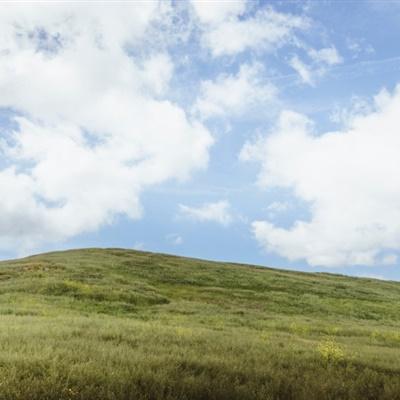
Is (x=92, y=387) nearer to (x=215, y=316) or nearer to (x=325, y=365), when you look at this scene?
(x=325, y=365)

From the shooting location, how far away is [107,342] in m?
13.1

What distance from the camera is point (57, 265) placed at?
5047cm

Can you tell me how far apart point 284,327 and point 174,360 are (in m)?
15.2

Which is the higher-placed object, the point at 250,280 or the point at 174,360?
the point at 250,280

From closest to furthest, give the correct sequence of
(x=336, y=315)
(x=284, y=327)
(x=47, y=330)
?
(x=47, y=330) → (x=284, y=327) → (x=336, y=315)

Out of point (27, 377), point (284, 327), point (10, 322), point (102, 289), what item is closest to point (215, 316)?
point (284, 327)

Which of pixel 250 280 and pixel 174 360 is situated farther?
pixel 250 280

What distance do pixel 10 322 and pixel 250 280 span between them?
42.6 meters

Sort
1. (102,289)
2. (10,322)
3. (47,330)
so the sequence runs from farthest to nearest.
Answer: (102,289) → (10,322) → (47,330)

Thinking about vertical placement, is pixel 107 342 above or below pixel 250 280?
below

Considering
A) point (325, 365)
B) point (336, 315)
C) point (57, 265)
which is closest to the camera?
point (325, 365)

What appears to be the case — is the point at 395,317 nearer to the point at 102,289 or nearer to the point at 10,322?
the point at 102,289

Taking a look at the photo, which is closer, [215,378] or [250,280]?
[215,378]

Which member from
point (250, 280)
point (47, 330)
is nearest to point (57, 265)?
point (250, 280)
